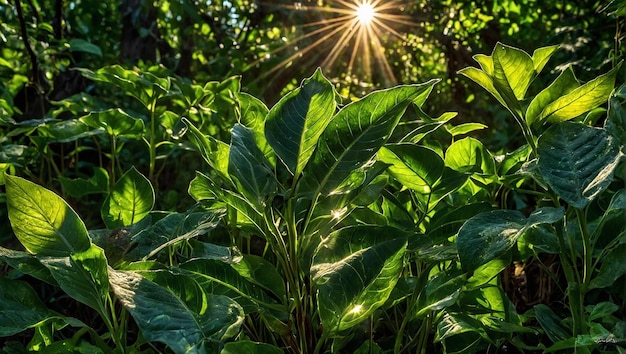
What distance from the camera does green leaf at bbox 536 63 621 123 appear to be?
24.7 inches

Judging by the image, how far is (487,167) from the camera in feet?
2.54

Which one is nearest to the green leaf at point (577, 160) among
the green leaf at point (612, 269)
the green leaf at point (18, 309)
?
the green leaf at point (612, 269)

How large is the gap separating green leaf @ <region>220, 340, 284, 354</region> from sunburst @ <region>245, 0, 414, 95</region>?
1927 millimetres

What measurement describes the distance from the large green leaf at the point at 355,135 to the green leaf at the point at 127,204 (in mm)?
311

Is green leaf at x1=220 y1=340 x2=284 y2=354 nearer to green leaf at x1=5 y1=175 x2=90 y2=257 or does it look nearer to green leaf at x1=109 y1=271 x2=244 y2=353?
green leaf at x1=109 y1=271 x2=244 y2=353

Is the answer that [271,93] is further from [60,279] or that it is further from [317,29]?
[60,279]

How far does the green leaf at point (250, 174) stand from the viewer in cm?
58

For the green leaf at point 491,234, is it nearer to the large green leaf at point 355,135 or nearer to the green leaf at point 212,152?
the large green leaf at point 355,135

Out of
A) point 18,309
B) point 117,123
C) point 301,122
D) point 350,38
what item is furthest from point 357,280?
point 350,38

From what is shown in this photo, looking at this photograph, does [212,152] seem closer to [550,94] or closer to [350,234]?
[350,234]

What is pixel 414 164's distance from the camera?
688 mm

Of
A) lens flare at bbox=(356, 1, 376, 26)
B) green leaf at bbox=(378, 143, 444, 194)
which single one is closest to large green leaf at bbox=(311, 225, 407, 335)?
green leaf at bbox=(378, 143, 444, 194)

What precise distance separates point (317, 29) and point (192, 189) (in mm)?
2060

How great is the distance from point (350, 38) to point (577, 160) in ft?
7.85
